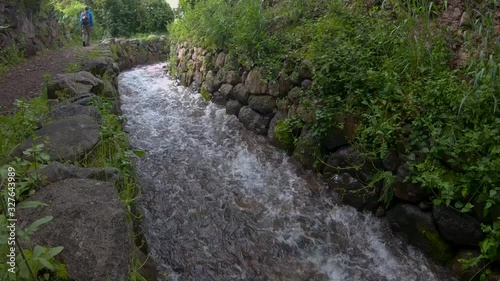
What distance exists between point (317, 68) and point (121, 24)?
12.7 meters

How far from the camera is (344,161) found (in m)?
4.05

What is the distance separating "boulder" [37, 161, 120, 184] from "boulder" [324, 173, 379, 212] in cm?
251

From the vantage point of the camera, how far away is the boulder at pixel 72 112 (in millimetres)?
4230

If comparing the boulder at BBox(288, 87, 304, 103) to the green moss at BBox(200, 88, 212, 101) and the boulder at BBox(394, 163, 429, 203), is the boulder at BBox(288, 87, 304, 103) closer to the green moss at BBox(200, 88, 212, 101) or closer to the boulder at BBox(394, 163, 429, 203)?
the boulder at BBox(394, 163, 429, 203)

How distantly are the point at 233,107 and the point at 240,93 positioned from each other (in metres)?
0.33

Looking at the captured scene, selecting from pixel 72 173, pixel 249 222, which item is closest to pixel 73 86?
pixel 72 173

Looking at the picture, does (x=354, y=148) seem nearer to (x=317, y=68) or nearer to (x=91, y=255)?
(x=317, y=68)

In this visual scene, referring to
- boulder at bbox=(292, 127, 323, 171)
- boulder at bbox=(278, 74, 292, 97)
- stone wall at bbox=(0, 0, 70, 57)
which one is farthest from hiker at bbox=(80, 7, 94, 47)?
boulder at bbox=(292, 127, 323, 171)

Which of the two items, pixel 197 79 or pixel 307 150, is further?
pixel 197 79

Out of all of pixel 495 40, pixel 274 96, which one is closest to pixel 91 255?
pixel 274 96

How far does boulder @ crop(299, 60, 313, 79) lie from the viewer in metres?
4.75

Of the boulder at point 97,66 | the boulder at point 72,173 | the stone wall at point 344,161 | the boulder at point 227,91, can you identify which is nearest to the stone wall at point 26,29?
the boulder at point 97,66

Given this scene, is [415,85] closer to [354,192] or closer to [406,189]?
[406,189]

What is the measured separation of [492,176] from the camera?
2805 millimetres
